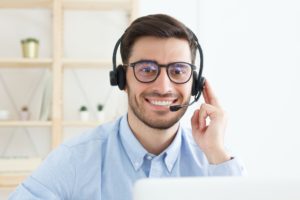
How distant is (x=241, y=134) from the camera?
2.84 m

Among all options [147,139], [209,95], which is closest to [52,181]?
[147,139]

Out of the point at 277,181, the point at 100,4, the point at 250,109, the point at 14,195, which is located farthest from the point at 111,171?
the point at 250,109

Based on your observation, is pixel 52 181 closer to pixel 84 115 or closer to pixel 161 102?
pixel 161 102

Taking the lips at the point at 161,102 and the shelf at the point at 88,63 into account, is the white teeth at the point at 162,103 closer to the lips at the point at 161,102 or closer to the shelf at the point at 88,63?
the lips at the point at 161,102

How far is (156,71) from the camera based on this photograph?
120 cm

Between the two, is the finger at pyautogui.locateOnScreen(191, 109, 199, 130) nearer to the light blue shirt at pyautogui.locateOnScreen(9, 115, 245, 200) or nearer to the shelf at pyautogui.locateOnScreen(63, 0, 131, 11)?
the light blue shirt at pyautogui.locateOnScreen(9, 115, 245, 200)

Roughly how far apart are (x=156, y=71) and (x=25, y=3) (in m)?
1.71

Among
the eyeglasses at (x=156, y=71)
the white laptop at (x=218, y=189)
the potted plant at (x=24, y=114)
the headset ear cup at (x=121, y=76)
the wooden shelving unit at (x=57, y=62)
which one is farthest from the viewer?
the potted plant at (x=24, y=114)

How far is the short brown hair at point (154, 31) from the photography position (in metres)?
1.25

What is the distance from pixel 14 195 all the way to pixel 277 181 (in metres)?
0.83

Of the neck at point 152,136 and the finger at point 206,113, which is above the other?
the finger at point 206,113

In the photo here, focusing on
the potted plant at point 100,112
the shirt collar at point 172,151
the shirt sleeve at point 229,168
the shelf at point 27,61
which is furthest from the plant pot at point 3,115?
the shirt sleeve at point 229,168

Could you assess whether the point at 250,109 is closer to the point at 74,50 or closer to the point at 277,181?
the point at 74,50

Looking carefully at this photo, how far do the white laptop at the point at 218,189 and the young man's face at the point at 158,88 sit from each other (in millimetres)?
749
